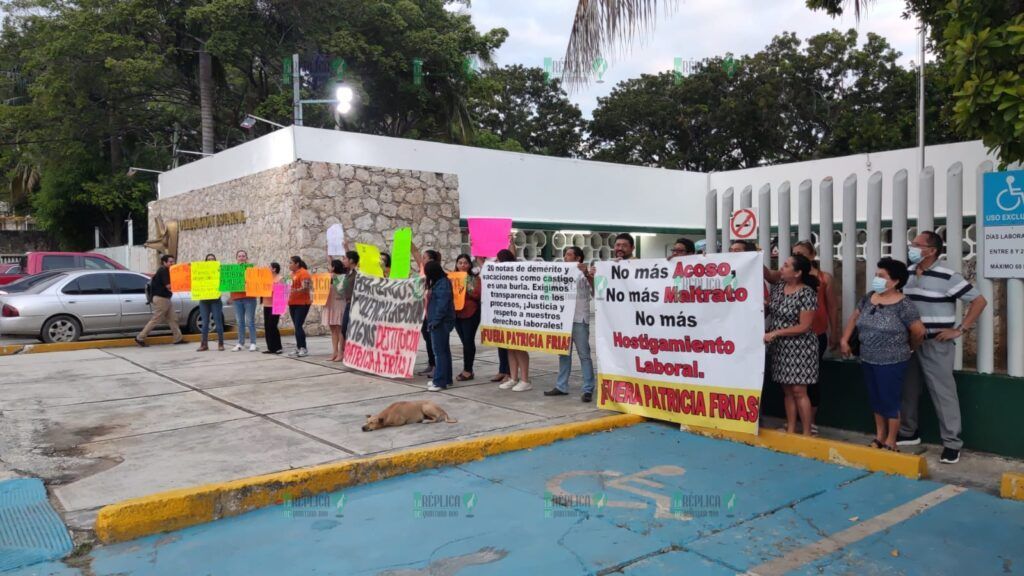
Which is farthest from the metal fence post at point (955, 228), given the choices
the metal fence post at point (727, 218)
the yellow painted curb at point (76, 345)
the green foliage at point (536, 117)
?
the green foliage at point (536, 117)

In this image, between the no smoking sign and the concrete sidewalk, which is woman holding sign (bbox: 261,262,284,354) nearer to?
the concrete sidewalk

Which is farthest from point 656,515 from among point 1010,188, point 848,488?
point 1010,188

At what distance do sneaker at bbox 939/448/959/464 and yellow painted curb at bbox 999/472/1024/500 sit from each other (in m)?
0.67

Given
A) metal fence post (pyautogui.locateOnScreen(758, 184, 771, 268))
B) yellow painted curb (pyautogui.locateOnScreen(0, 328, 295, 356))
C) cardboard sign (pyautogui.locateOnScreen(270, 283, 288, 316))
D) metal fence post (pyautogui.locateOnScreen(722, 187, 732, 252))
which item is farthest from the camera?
yellow painted curb (pyautogui.locateOnScreen(0, 328, 295, 356))

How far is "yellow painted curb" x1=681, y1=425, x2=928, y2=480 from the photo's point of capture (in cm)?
528

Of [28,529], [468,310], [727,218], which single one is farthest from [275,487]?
[727,218]

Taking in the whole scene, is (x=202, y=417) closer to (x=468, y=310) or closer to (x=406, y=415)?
(x=406, y=415)

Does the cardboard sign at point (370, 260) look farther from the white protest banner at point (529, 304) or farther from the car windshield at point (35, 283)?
the car windshield at point (35, 283)

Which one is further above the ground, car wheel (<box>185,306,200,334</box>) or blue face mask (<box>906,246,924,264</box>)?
blue face mask (<box>906,246,924,264</box>)

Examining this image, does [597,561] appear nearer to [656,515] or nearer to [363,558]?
[656,515]

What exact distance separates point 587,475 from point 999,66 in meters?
3.91

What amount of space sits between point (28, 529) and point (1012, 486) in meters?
6.48

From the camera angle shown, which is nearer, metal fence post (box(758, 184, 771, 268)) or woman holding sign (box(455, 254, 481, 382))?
metal fence post (box(758, 184, 771, 268))

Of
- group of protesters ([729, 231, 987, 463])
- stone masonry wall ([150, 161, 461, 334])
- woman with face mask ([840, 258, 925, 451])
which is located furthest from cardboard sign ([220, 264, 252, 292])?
woman with face mask ([840, 258, 925, 451])
